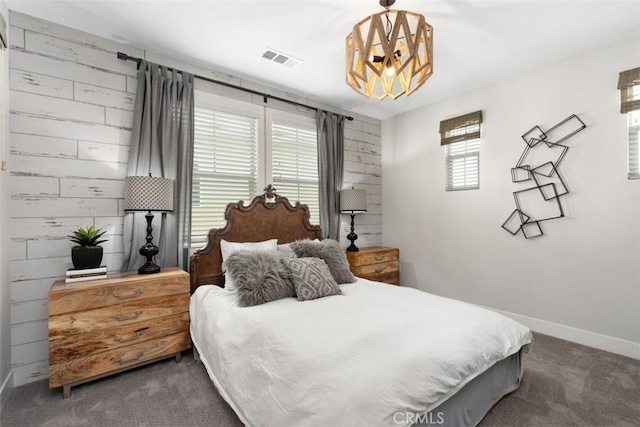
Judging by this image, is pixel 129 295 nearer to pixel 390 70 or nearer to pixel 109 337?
pixel 109 337

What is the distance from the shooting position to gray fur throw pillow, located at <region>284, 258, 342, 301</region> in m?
2.25

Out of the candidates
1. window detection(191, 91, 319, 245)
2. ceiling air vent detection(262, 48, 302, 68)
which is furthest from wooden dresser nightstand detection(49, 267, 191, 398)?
ceiling air vent detection(262, 48, 302, 68)

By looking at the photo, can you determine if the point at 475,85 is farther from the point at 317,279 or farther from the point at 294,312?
the point at 294,312

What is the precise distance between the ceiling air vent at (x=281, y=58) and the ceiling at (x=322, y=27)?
50mm

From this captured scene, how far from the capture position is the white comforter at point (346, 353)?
1.18 metres

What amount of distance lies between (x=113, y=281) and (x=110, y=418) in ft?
2.80

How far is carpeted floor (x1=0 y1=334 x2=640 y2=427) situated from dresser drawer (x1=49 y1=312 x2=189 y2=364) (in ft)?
0.91

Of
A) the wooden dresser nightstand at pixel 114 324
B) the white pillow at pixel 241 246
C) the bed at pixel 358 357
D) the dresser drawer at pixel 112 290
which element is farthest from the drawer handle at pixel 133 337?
the white pillow at pixel 241 246

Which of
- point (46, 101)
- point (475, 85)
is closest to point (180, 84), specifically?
point (46, 101)

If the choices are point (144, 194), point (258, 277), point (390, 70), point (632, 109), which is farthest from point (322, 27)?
point (632, 109)

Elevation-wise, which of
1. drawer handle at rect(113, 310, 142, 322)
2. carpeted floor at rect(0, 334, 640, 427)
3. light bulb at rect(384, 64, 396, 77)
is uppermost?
light bulb at rect(384, 64, 396, 77)

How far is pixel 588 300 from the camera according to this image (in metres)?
2.71

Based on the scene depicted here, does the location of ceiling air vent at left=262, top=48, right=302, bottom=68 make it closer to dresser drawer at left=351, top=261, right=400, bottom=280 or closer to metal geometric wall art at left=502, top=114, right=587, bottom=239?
dresser drawer at left=351, top=261, right=400, bottom=280

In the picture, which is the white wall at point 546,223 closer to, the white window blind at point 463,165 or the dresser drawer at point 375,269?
the white window blind at point 463,165
